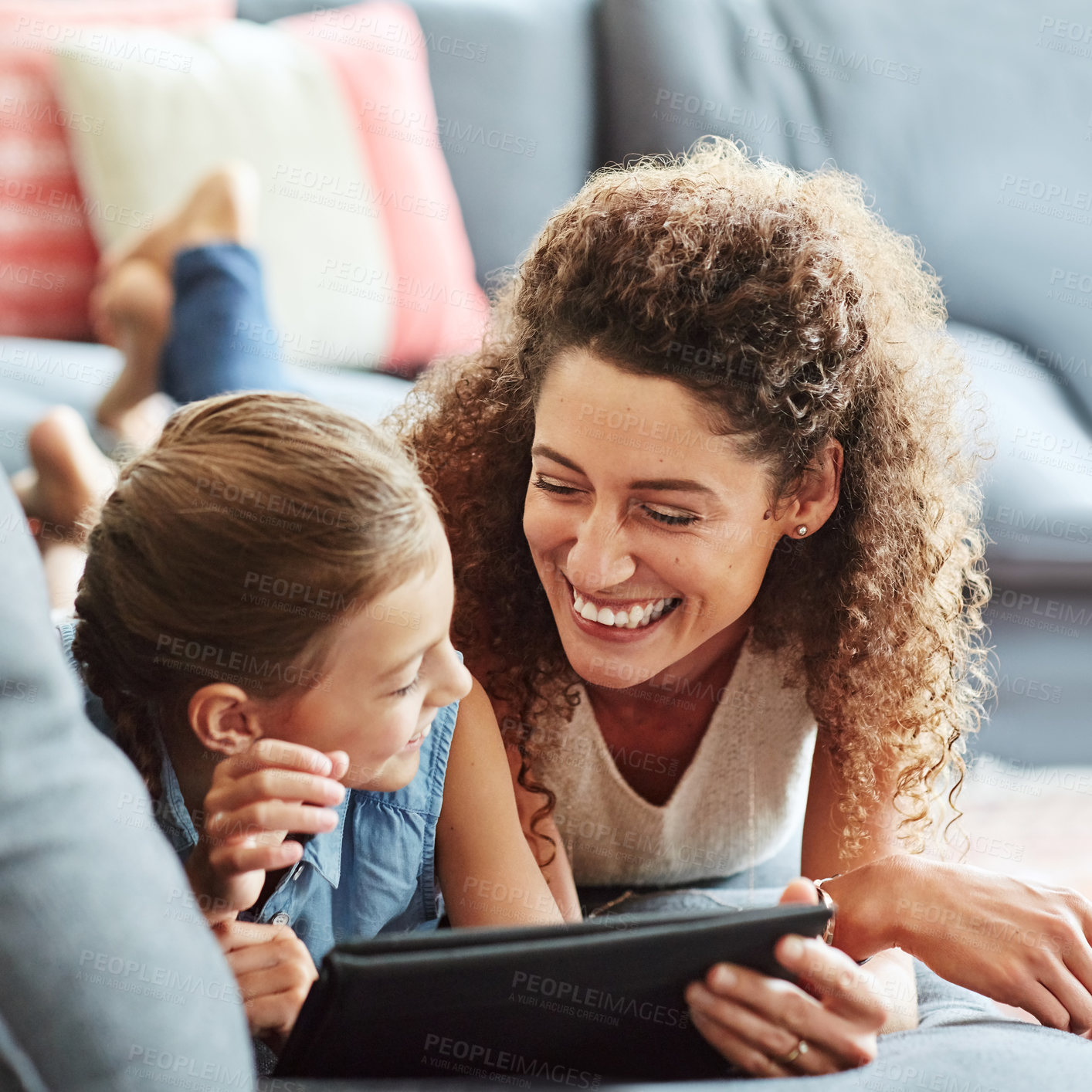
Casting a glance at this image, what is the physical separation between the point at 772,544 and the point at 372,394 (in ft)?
2.82

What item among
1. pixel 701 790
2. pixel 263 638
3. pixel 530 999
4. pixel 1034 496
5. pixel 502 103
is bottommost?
pixel 701 790

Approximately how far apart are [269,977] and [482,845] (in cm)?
23

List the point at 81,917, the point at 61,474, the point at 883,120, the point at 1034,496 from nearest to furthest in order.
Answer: the point at 81,917
the point at 61,474
the point at 1034,496
the point at 883,120

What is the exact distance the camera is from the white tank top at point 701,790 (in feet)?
3.75

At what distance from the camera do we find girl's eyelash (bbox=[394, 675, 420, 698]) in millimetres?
749

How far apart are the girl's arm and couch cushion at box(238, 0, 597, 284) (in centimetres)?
128

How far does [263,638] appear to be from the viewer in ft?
2.29

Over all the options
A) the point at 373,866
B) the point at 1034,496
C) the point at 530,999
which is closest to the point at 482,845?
the point at 373,866

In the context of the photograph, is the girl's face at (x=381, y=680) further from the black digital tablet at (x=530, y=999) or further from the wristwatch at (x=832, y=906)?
the wristwatch at (x=832, y=906)

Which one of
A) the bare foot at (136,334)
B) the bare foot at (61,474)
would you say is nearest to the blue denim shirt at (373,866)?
the bare foot at (61,474)

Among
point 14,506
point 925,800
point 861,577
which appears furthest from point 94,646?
point 925,800

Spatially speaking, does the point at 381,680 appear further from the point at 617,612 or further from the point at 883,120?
the point at 883,120

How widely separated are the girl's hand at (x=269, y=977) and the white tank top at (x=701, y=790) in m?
0.42

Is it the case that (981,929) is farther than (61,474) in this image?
No
